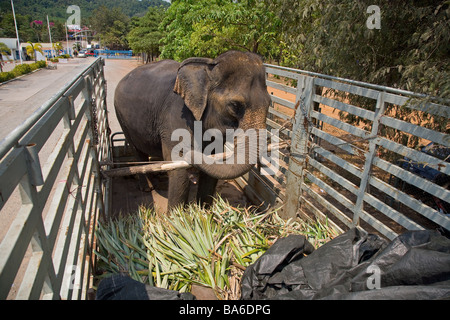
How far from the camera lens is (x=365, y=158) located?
3414 mm

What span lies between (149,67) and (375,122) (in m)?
3.93

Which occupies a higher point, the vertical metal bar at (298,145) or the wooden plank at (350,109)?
the wooden plank at (350,109)

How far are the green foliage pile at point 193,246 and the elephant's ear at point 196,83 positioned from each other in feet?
4.32

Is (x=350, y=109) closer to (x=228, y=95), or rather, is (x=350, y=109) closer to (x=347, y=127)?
(x=347, y=127)

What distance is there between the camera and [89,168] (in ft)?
10.7

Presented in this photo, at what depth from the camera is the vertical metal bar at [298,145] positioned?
418 centimetres

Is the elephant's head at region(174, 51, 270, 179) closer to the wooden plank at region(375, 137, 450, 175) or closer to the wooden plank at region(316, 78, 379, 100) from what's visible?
the wooden plank at region(316, 78, 379, 100)

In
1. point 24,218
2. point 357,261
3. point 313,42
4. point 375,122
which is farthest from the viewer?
point 313,42

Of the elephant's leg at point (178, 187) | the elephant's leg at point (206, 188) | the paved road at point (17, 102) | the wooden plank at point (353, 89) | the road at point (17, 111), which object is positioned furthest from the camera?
the paved road at point (17, 102)

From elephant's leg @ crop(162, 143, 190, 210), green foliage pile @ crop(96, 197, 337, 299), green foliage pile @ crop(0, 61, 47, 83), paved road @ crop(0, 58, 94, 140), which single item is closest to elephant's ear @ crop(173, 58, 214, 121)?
elephant's leg @ crop(162, 143, 190, 210)

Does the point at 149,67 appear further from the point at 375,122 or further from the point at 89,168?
the point at 375,122

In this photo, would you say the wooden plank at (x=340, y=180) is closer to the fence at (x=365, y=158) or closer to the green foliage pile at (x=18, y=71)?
the fence at (x=365, y=158)

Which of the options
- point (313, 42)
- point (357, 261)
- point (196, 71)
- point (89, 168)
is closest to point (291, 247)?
point (357, 261)

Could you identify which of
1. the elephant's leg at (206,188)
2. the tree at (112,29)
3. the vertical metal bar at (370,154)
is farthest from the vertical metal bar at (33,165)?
the tree at (112,29)
